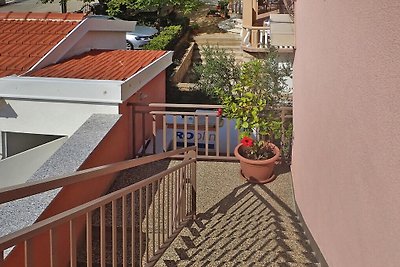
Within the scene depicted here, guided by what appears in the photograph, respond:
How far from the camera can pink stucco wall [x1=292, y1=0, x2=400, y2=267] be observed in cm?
239

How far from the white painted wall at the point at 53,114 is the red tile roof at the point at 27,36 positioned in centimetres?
74

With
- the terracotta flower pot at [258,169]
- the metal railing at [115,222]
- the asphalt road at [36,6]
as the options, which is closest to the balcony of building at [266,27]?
the terracotta flower pot at [258,169]

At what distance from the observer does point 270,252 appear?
4.59m

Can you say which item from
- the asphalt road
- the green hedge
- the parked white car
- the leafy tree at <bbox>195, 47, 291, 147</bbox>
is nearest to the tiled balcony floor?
the leafy tree at <bbox>195, 47, 291, 147</bbox>

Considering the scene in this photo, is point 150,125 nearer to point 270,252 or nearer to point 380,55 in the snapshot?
point 270,252

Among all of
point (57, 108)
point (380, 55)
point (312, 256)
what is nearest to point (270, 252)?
point (312, 256)

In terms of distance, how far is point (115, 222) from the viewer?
3.22m

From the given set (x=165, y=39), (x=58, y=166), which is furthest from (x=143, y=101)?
(x=165, y=39)

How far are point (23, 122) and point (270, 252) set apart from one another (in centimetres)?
368

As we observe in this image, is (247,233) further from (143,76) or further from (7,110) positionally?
(7,110)

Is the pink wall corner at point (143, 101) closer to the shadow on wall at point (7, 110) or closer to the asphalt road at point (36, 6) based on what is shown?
the shadow on wall at point (7, 110)

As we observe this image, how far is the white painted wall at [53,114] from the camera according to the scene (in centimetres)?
657

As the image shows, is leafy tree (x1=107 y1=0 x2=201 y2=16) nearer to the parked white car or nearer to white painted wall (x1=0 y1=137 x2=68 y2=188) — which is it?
the parked white car

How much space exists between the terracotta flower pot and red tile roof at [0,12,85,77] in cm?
321
